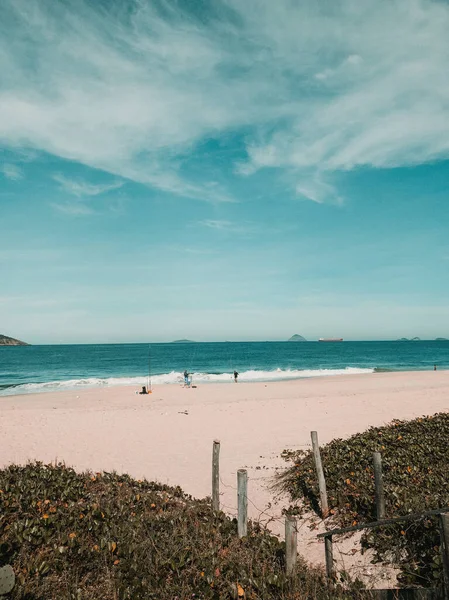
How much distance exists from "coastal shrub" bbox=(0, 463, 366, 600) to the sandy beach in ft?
8.00

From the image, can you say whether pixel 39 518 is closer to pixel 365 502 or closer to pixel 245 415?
pixel 365 502

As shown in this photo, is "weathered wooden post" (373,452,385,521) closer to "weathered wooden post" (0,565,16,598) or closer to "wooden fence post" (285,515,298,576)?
"wooden fence post" (285,515,298,576)

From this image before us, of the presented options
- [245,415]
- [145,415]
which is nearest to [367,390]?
Result: [245,415]

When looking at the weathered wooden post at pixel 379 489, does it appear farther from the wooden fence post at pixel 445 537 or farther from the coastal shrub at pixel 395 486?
the wooden fence post at pixel 445 537

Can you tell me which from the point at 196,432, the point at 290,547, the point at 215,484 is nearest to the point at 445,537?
the point at 290,547

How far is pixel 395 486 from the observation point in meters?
9.88

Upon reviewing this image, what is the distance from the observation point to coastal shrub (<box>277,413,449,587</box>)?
7.50 meters

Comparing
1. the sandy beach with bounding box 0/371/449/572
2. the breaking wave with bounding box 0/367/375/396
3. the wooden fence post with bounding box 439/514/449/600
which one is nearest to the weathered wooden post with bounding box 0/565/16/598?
the wooden fence post with bounding box 439/514/449/600

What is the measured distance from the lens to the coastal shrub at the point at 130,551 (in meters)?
6.00

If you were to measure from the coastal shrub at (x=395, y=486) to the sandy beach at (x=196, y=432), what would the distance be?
103cm

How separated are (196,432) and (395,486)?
1239 cm

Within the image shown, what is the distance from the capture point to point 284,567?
7.14 m

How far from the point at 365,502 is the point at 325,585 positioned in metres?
3.41

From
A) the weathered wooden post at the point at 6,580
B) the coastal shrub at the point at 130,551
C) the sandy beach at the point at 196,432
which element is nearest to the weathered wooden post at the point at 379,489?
the sandy beach at the point at 196,432
